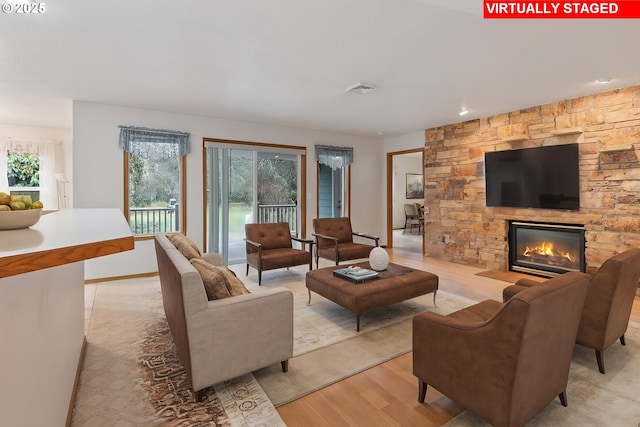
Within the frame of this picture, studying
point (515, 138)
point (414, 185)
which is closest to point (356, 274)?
point (515, 138)

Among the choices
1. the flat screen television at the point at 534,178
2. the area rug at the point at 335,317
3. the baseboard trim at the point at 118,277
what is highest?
the flat screen television at the point at 534,178

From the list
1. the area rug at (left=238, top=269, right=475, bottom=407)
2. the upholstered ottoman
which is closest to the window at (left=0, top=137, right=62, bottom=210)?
the area rug at (left=238, top=269, right=475, bottom=407)

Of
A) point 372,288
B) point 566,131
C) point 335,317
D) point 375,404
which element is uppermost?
point 566,131

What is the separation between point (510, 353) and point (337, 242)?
11.3 feet

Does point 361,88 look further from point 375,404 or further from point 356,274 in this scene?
point 375,404

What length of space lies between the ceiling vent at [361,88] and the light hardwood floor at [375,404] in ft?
9.34

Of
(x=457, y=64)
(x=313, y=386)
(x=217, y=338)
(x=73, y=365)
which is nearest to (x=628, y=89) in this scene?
(x=457, y=64)

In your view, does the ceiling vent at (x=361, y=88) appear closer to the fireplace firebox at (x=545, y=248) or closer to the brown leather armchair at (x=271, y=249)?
the brown leather armchair at (x=271, y=249)

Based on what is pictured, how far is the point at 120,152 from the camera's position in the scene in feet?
15.3

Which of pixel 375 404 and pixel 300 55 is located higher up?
pixel 300 55

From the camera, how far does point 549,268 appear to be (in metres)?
4.70

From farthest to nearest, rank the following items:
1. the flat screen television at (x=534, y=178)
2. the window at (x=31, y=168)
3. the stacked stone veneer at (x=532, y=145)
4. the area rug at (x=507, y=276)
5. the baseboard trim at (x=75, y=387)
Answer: the window at (x=31, y=168)
the area rug at (x=507, y=276)
the flat screen television at (x=534, y=178)
the stacked stone veneer at (x=532, y=145)
the baseboard trim at (x=75, y=387)

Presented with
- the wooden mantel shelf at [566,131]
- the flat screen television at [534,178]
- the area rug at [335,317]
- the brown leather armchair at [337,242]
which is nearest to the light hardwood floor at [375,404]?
the area rug at [335,317]

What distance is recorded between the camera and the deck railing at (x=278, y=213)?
5994 millimetres
